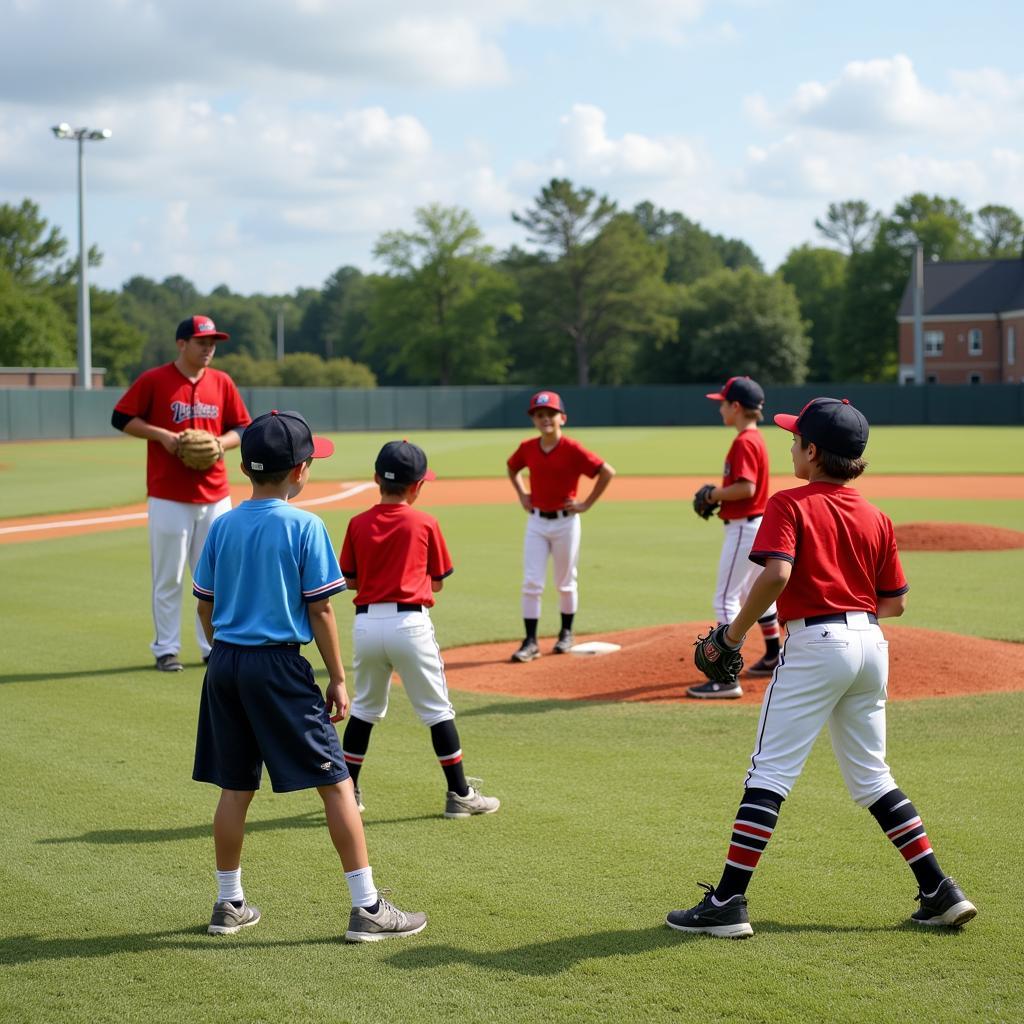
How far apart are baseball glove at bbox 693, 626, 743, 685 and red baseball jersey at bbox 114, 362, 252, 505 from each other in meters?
5.27

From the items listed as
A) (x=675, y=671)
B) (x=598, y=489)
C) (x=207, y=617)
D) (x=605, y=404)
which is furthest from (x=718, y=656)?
(x=605, y=404)

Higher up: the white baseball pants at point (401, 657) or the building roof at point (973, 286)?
the building roof at point (973, 286)

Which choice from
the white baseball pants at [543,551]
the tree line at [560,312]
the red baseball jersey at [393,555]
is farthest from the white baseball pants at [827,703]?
the tree line at [560,312]

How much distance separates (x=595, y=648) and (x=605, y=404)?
5635cm

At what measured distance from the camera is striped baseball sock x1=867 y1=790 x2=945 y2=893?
431 centimetres

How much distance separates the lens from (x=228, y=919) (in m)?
4.29

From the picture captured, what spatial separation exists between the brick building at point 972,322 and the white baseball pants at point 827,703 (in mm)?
80911

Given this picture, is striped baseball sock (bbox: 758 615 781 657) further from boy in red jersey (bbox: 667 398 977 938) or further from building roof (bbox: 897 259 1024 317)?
building roof (bbox: 897 259 1024 317)

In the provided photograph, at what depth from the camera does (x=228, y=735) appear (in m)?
4.33

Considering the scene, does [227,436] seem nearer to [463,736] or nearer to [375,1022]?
[463,736]

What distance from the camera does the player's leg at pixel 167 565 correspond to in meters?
8.99

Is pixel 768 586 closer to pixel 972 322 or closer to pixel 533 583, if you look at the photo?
pixel 533 583

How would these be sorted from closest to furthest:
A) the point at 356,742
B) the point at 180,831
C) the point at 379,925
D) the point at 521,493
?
1. the point at 379,925
2. the point at 180,831
3. the point at 356,742
4. the point at 521,493

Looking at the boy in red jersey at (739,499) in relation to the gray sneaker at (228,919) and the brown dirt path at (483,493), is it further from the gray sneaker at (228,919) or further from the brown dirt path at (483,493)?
the brown dirt path at (483,493)
